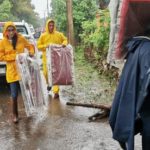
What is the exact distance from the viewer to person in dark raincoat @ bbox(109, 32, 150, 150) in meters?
3.04

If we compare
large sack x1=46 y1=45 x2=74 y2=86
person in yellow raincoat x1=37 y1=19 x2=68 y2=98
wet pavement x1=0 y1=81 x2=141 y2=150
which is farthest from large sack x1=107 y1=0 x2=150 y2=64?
person in yellow raincoat x1=37 y1=19 x2=68 y2=98

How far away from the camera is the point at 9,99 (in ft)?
31.0

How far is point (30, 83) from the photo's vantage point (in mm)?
7090

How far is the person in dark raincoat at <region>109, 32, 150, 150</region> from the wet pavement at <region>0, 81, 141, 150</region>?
2518 millimetres

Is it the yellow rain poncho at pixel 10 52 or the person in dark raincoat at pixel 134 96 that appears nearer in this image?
the person in dark raincoat at pixel 134 96

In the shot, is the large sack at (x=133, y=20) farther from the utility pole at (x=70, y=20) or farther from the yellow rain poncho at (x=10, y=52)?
the utility pole at (x=70, y=20)

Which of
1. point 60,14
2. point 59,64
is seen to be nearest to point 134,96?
point 59,64

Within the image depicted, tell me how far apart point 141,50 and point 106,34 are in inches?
386

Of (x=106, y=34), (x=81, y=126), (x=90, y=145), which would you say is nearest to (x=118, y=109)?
(x=90, y=145)

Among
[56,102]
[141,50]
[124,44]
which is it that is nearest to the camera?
[141,50]

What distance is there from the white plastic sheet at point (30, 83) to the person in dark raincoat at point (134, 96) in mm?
3840

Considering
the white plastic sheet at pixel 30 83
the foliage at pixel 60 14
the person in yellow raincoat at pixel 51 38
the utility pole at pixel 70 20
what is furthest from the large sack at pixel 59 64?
the foliage at pixel 60 14

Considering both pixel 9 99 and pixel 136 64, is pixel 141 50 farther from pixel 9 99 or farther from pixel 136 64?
pixel 9 99

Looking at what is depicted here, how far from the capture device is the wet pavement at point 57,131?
5.89 metres
